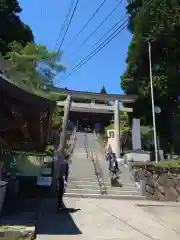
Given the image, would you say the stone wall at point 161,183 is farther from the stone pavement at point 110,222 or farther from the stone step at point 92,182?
the stone pavement at point 110,222

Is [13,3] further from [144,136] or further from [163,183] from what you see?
[163,183]

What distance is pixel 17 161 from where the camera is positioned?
641 inches

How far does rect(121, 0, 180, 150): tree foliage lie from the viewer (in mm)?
28438

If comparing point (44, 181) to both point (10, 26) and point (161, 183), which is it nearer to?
point (161, 183)

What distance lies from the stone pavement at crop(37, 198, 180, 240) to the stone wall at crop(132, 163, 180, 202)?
280 centimetres

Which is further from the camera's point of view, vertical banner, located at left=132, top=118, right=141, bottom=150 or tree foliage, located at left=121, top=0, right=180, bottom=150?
tree foliage, located at left=121, top=0, right=180, bottom=150

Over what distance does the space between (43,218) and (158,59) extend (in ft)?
80.3

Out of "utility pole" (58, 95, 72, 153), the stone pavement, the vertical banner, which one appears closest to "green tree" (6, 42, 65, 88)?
"utility pole" (58, 95, 72, 153)

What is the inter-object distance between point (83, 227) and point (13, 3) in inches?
1176

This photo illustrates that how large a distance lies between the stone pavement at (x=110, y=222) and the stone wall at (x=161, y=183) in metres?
2.80

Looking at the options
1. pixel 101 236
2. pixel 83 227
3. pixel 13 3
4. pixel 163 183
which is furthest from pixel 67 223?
pixel 13 3

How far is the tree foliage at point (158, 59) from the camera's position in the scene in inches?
1120

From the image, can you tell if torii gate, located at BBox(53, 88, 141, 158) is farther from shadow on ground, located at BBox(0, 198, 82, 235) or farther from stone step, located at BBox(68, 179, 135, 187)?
shadow on ground, located at BBox(0, 198, 82, 235)

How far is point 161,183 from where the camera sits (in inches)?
612
